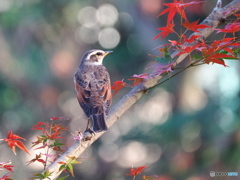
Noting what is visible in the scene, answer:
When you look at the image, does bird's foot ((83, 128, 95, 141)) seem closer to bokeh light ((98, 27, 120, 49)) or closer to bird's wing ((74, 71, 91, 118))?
bird's wing ((74, 71, 91, 118))

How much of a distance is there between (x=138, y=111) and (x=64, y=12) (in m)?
2.11

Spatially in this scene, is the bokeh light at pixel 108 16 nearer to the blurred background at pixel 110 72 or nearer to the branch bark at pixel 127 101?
the blurred background at pixel 110 72

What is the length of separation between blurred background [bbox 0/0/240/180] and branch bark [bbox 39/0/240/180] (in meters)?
4.16

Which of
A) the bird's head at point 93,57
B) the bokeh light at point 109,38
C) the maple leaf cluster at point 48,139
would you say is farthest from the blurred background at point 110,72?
the maple leaf cluster at point 48,139

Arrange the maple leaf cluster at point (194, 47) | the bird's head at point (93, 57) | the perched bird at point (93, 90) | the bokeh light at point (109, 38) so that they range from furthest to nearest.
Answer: the bokeh light at point (109, 38)
the bird's head at point (93, 57)
the perched bird at point (93, 90)
the maple leaf cluster at point (194, 47)

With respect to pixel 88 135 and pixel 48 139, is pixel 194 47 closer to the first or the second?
pixel 88 135

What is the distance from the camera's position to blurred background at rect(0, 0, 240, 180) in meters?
6.34

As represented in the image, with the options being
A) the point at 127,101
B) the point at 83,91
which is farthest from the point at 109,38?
the point at 127,101

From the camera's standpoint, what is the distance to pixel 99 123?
5.55 feet

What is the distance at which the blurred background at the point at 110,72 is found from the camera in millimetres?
6344

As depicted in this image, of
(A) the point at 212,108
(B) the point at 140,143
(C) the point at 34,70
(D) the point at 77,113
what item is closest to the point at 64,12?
(C) the point at 34,70

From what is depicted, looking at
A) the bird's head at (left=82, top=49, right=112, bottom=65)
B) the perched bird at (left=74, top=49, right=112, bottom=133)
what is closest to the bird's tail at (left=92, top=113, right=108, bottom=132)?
the perched bird at (left=74, top=49, right=112, bottom=133)

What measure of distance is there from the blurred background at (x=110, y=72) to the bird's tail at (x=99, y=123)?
14.0 ft

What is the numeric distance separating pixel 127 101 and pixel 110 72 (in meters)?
5.27
